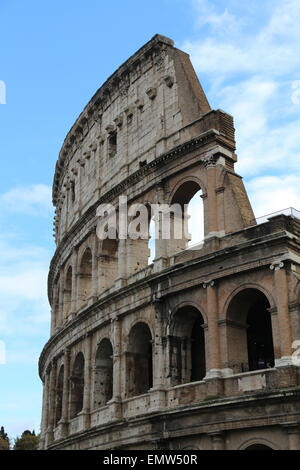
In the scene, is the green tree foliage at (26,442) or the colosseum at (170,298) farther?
the green tree foliage at (26,442)

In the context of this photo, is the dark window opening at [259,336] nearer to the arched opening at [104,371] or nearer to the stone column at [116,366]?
the stone column at [116,366]

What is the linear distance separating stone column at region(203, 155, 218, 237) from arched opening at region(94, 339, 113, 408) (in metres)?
6.38

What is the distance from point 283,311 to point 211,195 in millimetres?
4633

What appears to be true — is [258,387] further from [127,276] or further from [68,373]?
[68,373]

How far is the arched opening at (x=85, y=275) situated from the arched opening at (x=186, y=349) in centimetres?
745

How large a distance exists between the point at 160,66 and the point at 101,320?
31.0ft

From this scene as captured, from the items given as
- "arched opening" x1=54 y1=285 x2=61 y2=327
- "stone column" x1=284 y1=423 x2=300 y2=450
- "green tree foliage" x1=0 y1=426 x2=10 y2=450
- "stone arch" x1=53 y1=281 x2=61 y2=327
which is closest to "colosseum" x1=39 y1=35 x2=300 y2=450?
"stone column" x1=284 y1=423 x2=300 y2=450

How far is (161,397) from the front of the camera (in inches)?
738

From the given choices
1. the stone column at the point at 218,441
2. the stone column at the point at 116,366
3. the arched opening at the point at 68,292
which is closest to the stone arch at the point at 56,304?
the arched opening at the point at 68,292

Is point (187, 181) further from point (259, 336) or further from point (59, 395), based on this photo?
point (59, 395)

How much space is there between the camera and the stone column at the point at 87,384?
2253cm

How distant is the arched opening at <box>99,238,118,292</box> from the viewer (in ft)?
80.1

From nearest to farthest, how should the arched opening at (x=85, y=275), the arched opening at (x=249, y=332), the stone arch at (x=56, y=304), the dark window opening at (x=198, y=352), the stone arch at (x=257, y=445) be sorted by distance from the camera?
the stone arch at (x=257, y=445)
the arched opening at (x=249, y=332)
the dark window opening at (x=198, y=352)
the arched opening at (x=85, y=275)
the stone arch at (x=56, y=304)

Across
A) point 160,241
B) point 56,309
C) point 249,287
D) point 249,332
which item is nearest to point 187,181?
point 160,241
